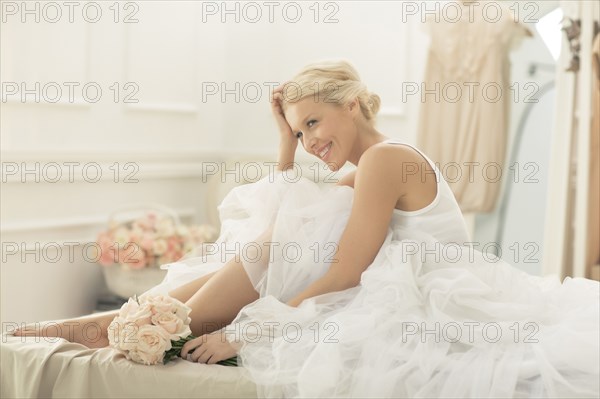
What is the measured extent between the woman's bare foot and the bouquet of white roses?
0.77 ft

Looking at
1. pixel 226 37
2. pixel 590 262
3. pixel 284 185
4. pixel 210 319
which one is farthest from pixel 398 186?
pixel 226 37

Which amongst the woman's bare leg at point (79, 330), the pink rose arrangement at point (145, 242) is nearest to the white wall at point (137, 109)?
the pink rose arrangement at point (145, 242)

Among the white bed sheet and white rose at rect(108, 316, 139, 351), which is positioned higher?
white rose at rect(108, 316, 139, 351)

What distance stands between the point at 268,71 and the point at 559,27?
5.33ft

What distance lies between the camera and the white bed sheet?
1.94m

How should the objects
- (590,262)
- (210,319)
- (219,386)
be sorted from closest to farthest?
(219,386) → (210,319) → (590,262)

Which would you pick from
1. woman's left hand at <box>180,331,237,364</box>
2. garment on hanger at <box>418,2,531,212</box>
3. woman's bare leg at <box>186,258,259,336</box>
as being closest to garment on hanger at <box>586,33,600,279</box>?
garment on hanger at <box>418,2,531,212</box>

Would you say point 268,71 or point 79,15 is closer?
point 79,15

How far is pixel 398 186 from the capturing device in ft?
7.59

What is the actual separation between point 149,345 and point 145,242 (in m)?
1.95

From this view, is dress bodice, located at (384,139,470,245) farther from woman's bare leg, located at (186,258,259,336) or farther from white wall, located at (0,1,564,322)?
white wall, located at (0,1,564,322)

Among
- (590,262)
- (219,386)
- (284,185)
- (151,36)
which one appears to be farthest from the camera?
(151,36)

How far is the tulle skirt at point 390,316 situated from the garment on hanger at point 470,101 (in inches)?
71.4

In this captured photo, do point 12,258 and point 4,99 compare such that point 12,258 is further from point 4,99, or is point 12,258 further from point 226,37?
point 226,37
